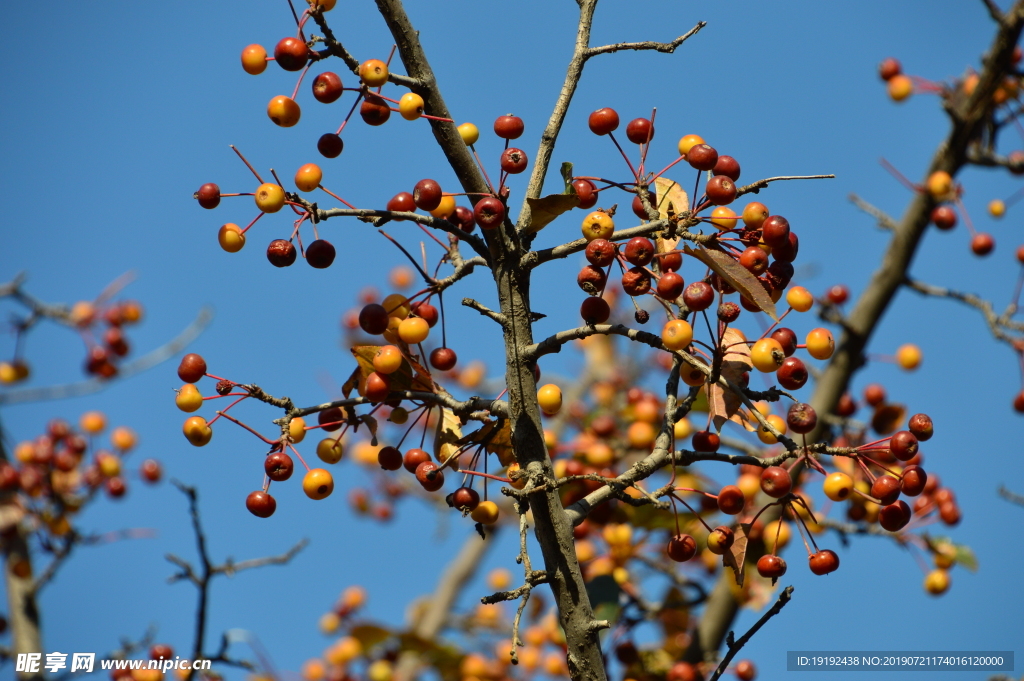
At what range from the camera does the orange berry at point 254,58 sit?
6.16 feet

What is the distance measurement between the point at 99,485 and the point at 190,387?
4.17m

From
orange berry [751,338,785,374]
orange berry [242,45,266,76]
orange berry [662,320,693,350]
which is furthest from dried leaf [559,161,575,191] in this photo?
orange berry [242,45,266,76]

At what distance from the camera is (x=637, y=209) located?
6.88ft

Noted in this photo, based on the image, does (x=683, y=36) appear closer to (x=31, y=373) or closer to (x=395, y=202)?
(x=395, y=202)

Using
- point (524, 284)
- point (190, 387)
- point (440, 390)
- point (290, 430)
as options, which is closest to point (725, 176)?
point (524, 284)

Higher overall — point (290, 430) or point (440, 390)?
point (440, 390)

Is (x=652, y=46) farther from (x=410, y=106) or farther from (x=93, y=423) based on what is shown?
(x=93, y=423)

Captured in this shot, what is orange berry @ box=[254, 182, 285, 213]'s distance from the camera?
1.74 m

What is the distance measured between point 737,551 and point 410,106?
1225 millimetres

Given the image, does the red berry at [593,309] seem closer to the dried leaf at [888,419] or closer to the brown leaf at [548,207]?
the brown leaf at [548,207]

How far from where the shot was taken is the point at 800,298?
6.38 feet

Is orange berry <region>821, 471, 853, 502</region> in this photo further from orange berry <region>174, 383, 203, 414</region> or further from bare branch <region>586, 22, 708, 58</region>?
orange berry <region>174, 383, 203, 414</region>

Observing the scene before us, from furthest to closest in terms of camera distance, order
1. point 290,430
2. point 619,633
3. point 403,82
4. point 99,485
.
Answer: point 99,485, point 619,633, point 290,430, point 403,82

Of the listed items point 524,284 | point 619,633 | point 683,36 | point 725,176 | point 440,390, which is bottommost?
point 619,633
